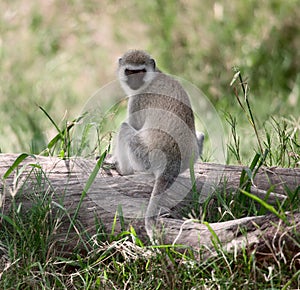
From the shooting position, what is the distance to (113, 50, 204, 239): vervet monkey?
15.3ft

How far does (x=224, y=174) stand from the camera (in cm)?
446

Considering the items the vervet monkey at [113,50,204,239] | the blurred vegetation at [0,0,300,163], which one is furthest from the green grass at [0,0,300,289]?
the vervet monkey at [113,50,204,239]

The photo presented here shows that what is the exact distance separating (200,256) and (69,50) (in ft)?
22.9

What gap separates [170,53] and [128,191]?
4.81 m

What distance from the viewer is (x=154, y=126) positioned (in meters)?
4.82

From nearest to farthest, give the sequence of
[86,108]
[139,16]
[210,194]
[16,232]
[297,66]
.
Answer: [16,232]
[210,194]
[86,108]
[297,66]
[139,16]

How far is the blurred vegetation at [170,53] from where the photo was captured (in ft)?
26.9

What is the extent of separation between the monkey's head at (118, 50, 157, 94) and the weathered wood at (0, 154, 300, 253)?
0.76m

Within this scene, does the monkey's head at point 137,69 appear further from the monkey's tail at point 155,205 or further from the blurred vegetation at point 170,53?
the blurred vegetation at point 170,53

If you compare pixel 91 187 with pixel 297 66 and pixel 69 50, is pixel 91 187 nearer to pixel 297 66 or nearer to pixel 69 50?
pixel 297 66

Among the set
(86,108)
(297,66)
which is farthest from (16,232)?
(297,66)

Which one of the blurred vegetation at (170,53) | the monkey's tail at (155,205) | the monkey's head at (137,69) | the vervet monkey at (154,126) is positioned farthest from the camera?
the blurred vegetation at (170,53)

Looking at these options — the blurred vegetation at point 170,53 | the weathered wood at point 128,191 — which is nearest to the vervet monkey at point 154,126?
the weathered wood at point 128,191

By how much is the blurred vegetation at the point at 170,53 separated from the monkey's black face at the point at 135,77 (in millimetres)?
2433
